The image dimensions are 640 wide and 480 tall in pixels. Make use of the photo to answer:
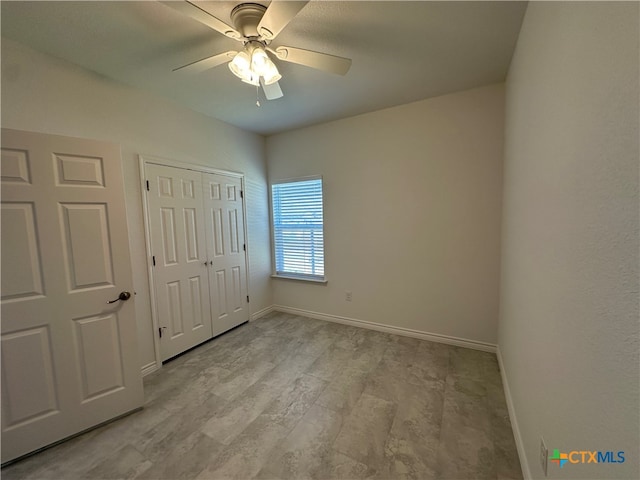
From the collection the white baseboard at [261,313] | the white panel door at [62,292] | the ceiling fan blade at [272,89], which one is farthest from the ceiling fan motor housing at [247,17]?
the white baseboard at [261,313]

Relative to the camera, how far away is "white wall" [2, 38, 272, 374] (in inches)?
68.1

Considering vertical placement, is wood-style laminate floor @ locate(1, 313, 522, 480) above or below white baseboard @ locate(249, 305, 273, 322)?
below

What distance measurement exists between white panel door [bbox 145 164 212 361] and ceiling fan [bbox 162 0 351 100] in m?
1.27

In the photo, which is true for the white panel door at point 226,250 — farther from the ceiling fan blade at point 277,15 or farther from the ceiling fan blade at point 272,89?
the ceiling fan blade at point 277,15

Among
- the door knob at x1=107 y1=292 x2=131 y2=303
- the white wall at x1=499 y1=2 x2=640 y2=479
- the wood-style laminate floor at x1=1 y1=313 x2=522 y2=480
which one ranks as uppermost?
the white wall at x1=499 y1=2 x2=640 y2=479

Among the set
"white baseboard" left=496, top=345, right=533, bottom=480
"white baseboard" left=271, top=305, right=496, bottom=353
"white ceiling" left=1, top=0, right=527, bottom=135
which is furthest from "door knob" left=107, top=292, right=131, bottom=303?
"white baseboard" left=496, top=345, right=533, bottom=480

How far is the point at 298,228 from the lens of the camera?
3689 mm

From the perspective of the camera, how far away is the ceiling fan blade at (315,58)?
1.51 meters

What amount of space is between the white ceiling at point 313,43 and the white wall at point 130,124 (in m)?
0.12

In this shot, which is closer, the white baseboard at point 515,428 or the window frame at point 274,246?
the white baseboard at point 515,428

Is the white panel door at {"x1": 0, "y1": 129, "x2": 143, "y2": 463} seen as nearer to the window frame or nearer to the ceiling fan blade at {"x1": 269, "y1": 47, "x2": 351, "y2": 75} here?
the ceiling fan blade at {"x1": 269, "y1": 47, "x2": 351, "y2": 75}

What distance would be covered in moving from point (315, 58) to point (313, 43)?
37cm

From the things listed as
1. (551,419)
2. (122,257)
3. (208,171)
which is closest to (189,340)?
(122,257)

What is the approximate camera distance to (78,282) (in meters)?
1.72
